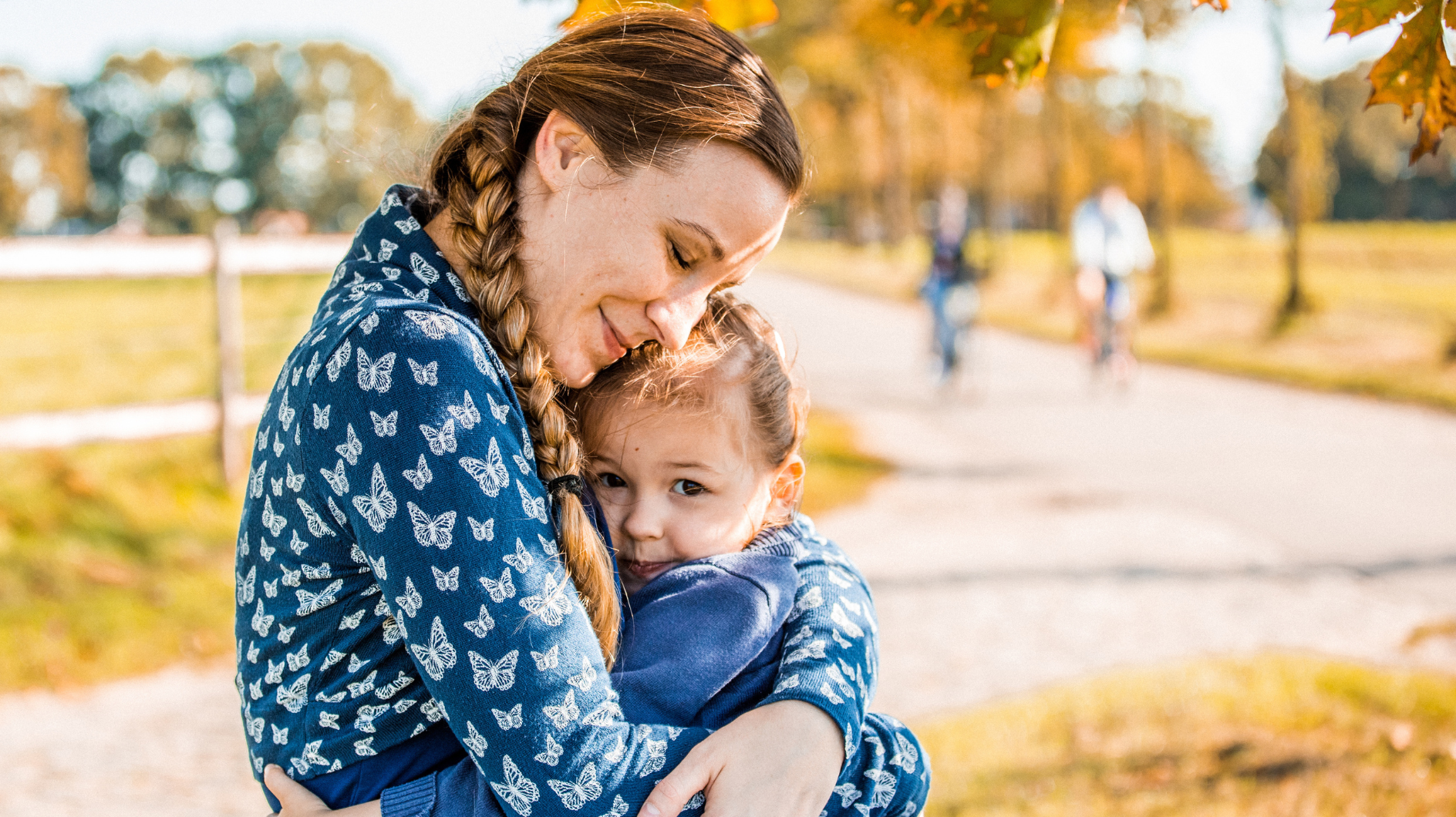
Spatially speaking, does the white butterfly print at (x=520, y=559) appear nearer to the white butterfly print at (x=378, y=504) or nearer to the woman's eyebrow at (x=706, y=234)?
the white butterfly print at (x=378, y=504)

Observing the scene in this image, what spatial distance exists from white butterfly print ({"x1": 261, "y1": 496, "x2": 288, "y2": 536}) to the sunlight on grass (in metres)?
2.40

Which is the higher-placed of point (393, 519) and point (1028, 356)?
point (393, 519)

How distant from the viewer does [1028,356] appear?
15.4m

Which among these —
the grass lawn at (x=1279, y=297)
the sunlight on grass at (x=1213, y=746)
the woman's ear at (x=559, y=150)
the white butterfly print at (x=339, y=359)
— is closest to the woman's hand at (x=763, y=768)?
the white butterfly print at (x=339, y=359)

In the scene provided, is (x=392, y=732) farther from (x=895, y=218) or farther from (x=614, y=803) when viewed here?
(x=895, y=218)

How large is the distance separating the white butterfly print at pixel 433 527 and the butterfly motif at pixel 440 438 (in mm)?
59

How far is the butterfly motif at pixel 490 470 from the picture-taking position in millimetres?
1190

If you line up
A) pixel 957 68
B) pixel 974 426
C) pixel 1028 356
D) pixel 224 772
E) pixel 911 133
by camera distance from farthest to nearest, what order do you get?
pixel 911 133
pixel 957 68
pixel 1028 356
pixel 974 426
pixel 224 772

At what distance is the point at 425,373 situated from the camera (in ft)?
3.92

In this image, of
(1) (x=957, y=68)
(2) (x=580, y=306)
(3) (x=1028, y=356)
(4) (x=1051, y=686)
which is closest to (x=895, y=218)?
(1) (x=957, y=68)

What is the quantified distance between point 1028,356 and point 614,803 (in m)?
14.7

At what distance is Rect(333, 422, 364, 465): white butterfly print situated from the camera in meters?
1.19

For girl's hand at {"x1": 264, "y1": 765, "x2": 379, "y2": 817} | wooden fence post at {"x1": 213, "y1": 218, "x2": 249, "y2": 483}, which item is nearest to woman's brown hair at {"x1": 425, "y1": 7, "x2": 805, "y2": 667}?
girl's hand at {"x1": 264, "y1": 765, "x2": 379, "y2": 817}

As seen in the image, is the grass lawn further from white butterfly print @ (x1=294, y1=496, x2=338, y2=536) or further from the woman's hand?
white butterfly print @ (x1=294, y1=496, x2=338, y2=536)
